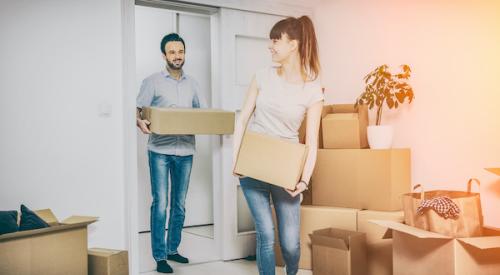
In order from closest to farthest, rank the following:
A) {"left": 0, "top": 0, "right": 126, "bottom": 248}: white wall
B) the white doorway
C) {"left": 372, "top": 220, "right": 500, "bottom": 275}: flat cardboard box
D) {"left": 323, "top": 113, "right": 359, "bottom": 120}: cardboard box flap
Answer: {"left": 372, "top": 220, "right": 500, "bottom": 275}: flat cardboard box < {"left": 0, "top": 0, "right": 126, "bottom": 248}: white wall < {"left": 323, "top": 113, "right": 359, "bottom": 120}: cardboard box flap < the white doorway

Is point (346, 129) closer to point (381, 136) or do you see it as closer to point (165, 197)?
point (381, 136)

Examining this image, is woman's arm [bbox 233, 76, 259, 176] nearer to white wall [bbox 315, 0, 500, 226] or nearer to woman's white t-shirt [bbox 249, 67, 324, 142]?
woman's white t-shirt [bbox 249, 67, 324, 142]

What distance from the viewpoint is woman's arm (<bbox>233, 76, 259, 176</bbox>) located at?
2197 millimetres

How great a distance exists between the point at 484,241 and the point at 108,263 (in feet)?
5.42

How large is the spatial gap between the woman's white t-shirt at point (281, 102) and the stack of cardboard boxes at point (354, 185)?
82cm

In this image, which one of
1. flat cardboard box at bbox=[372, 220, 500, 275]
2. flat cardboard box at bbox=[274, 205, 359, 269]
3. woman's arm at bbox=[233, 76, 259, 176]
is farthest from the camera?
flat cardboard box at bbox=[274, 205, 359, 269]

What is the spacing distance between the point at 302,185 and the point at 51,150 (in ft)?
4.62

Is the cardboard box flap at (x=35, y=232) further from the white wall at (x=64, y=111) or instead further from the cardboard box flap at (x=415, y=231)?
the cardboard box flap at (x=415, y=231)

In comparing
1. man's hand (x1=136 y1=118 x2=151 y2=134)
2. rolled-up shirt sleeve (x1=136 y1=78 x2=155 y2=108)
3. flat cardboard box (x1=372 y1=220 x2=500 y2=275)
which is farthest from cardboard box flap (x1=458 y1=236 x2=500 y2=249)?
rolled-up shirt sleeve (x1=136 y1=78 x2=155 y2=108)

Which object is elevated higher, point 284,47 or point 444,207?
point 284,47

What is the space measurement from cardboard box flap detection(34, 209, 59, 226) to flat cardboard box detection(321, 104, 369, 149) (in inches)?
64.4

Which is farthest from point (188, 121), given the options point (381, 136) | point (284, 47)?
point (381, 136)

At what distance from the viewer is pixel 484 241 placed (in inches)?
80.7

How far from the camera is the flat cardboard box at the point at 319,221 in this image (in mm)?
2936
